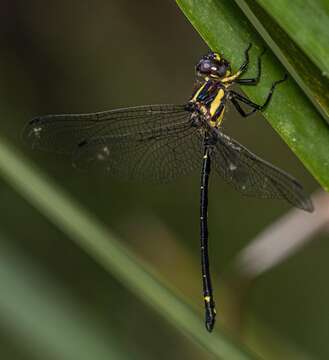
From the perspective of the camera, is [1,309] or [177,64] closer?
[1,309]

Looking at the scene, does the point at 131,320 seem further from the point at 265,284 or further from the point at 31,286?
the point at 31,286

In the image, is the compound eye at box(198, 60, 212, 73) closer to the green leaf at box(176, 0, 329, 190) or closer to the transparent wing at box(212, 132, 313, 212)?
the transparent wing at box(212, 132, 313, 212)

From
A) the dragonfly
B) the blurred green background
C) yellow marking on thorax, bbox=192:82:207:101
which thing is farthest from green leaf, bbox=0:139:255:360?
the blurred green background

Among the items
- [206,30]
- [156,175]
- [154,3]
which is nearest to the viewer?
[206,30]

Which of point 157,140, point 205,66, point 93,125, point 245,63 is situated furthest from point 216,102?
point 245,63

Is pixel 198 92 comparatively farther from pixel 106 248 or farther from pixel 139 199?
pixel 139 199

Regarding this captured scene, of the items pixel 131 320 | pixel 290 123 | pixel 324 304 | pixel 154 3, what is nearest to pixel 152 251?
pixel 131 320
